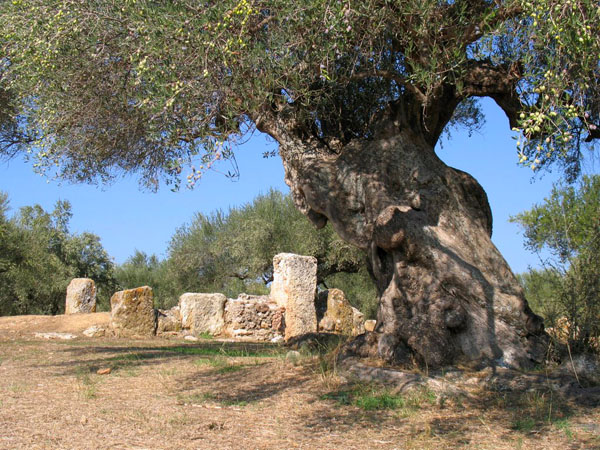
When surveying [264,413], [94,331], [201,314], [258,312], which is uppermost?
[258,312]

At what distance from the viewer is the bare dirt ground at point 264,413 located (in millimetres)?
4531

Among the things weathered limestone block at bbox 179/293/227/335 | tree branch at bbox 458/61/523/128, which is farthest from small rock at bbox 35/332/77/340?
tree branch at bbox 458/61/523/128

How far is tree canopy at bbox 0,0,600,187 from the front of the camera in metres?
5.94

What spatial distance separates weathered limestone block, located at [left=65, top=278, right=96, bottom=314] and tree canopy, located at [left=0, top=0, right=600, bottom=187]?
10.1 meters

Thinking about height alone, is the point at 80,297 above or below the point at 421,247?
below

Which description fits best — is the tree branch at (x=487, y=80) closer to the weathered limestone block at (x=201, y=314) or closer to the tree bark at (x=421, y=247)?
the tree bark at (x=421, y=247)

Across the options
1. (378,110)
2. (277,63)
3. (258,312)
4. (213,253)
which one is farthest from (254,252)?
(277,63)

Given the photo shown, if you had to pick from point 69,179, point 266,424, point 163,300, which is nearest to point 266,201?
point 163,300

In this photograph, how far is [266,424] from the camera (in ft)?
16.7

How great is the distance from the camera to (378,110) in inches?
357

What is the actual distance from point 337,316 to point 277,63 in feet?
36.9

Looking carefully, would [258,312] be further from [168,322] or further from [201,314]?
[168,322]

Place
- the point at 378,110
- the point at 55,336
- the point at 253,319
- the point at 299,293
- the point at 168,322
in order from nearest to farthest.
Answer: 1. the point at 378,110
2. the point at 55,336
3. the point at 168,322
4. the point at 299,293
5. the point at 253,319

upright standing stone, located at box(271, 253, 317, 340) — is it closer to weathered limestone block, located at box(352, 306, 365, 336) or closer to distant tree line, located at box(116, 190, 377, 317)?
weathered limestone block, located at box(352, 306, 365, 336)
